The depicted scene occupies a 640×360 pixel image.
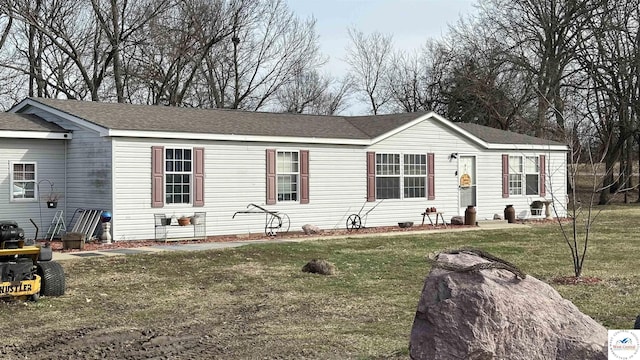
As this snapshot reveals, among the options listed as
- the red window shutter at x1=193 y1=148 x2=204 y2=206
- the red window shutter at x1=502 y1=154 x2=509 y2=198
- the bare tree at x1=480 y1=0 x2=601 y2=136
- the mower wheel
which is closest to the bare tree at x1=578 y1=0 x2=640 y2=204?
the bare tree at x1=480 y1=0 x2=601 y2=136

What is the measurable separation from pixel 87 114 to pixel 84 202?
2.09 metres

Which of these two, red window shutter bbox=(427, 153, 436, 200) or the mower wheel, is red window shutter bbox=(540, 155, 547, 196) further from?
the mower wheel

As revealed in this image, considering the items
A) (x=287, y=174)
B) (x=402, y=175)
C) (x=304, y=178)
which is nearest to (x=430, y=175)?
(x=402, y=175)

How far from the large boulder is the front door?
18.7m

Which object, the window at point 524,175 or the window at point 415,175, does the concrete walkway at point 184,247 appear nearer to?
the window at point 415,175

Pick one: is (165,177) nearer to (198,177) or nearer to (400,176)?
(198,177)

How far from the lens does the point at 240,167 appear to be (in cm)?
1852

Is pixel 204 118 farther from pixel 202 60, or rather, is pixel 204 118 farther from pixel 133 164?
pixel 202 60

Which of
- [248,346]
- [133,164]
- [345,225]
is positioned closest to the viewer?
[248,346]

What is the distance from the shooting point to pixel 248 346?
6.90 meters

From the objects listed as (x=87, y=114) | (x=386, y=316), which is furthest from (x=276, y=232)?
(x=386, y=316)

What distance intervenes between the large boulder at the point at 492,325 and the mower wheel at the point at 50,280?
20.5ft

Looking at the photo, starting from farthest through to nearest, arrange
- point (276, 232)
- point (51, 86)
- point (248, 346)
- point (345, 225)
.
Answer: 1. point (51, 86)
2. point (345, 225)
3. point (276, 232)
4. point (248, 346)

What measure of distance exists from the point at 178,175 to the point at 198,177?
508 millimetres
